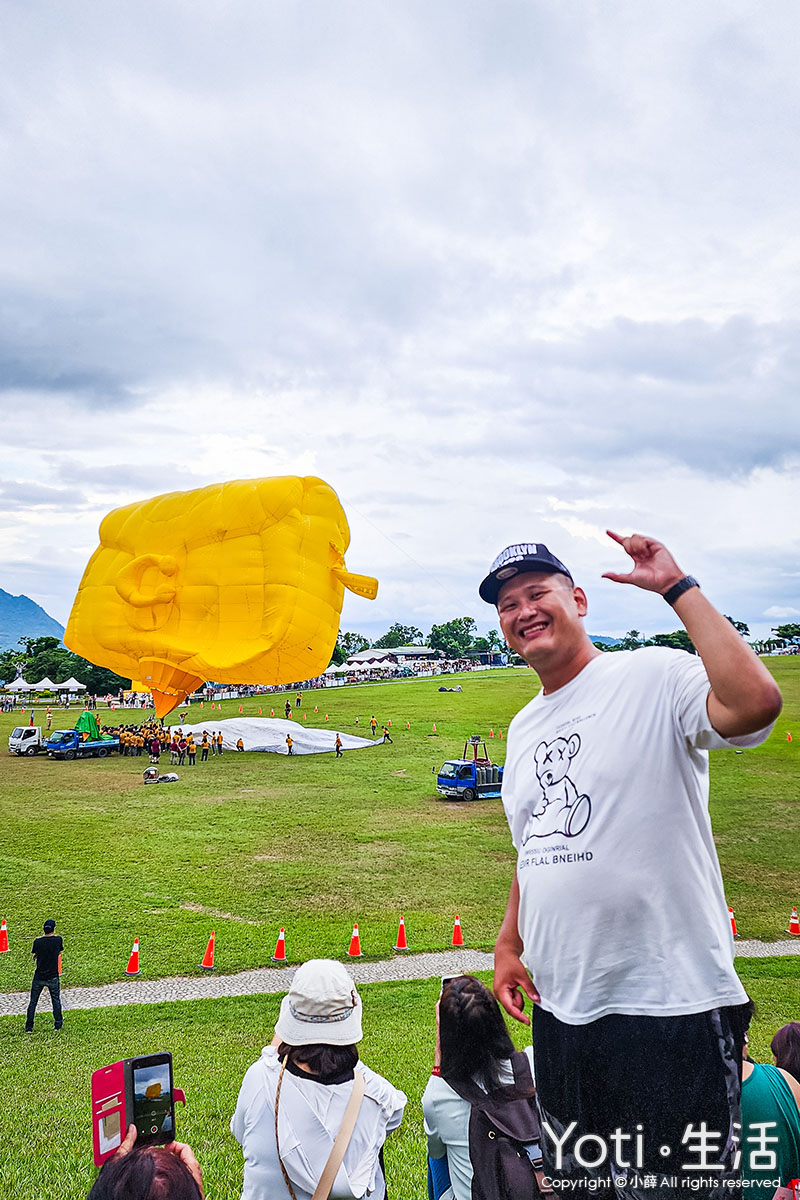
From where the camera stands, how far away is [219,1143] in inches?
206

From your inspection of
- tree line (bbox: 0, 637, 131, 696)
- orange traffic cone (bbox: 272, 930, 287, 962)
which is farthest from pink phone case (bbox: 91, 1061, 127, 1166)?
tree line (bbox: 0, 637, 131, 696)

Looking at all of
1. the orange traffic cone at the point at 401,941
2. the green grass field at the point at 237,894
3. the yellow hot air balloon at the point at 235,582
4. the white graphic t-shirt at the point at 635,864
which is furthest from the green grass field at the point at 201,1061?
the white graphic t-shirt at the point at 635,864

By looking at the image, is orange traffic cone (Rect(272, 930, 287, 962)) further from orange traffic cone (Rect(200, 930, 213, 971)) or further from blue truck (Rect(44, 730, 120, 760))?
blue truck (Rect(44, 730, 120, 760))

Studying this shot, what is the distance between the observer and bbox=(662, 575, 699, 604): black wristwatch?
1.99 metres

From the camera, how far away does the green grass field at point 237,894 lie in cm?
613

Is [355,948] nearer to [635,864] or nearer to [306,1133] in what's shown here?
[306,1133]

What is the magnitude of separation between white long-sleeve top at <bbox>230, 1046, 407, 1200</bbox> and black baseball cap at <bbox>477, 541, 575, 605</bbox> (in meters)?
1.84

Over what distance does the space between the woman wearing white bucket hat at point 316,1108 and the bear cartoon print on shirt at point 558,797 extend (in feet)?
3.54

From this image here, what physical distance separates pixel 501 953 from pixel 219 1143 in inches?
155

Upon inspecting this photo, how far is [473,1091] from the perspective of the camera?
2.86 metres

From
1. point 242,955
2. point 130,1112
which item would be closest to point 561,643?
point 130,1112

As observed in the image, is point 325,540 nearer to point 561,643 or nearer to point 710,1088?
point 561,643

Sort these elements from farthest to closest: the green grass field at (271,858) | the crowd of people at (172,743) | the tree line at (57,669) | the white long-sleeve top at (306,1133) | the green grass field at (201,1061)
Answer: the tree line at (57,669) → the crowd of people at (172,743) → the green grass field at (271,858) → the green grass field at (201,1061) → the white long-sleeve top at (306,1133)

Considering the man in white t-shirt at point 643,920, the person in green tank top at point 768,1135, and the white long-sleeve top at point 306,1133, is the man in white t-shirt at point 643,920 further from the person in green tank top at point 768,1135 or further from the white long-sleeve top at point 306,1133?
the person in green tank top at point 768,1135
